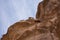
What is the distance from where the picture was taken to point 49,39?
30.5 m

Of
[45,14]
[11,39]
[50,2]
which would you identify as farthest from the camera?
[50,2]

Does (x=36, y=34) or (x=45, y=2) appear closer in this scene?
(x=36, y=34)

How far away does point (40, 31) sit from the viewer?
106 ft

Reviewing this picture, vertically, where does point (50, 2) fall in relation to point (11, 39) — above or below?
above

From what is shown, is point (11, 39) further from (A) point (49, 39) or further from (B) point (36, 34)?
(A) point (49, 39)

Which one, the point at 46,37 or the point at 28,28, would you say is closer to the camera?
the point at 46,37

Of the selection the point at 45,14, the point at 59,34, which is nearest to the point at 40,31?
the point at 59,34

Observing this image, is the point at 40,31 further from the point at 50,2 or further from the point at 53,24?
the point at 50,2

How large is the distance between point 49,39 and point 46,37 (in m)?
0.68

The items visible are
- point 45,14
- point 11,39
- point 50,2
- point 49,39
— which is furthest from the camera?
point 50,2

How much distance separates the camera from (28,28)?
3338cm

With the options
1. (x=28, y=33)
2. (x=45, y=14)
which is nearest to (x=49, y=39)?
(x=28, y=33)

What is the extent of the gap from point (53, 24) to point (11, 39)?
7422 millimetres

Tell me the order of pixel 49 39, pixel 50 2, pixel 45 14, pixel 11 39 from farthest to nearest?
pixel 50 2 < pixel 45 14 < pixel 11 39 < pixel 49 39
